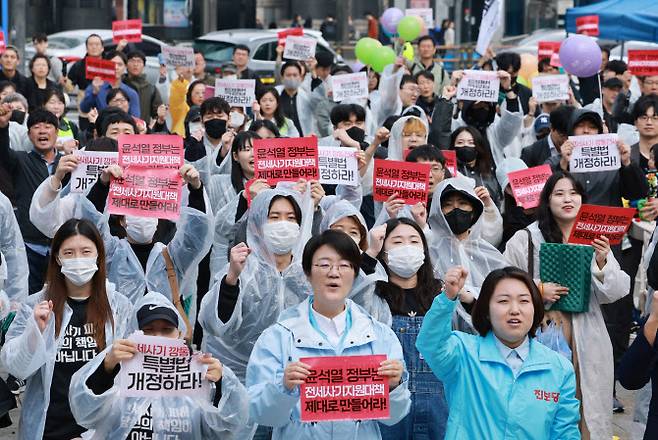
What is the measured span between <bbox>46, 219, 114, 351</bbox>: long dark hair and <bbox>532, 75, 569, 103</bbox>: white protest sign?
285 inches

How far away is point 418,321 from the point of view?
6137 mm

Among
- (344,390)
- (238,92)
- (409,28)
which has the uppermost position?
(409,28)

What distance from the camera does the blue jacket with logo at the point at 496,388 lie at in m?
5.12

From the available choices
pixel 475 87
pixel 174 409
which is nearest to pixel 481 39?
pixel 475 87

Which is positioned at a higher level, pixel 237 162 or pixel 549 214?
pixel 237 162

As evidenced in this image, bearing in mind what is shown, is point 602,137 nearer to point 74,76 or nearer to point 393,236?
point 393,236

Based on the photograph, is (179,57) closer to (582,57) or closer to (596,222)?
(582,57)

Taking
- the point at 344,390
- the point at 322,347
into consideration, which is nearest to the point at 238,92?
the point at 322,347

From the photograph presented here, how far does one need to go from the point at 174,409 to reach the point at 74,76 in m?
11.8

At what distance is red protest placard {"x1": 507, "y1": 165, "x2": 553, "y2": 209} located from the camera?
8.42 metres

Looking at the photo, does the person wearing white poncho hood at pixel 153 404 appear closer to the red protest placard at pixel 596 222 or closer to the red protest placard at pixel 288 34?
the red protest placard at pixel 596 222

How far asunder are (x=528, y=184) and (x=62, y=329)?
3538 mm

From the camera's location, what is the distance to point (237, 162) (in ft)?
29.3

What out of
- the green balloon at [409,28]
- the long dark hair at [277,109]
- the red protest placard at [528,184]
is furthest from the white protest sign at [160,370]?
the green balloon at [409,28]
